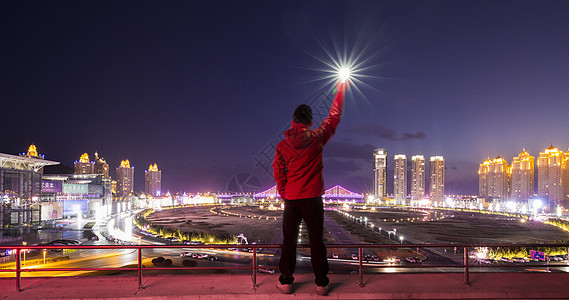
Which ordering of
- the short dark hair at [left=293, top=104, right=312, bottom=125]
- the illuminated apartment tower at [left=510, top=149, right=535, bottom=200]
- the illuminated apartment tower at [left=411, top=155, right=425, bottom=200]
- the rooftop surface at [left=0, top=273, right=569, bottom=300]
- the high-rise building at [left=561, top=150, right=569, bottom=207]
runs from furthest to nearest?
the illuminated apartment tower at [left=411, top=155, right=425, bottom=200] < the illuminated apartment tower at [left=510, top=149, right=535, bottom=200] < the high-rise building at [left=561, top=150, right=569, bottom=207] < the rooftop surface at [left=0, top=273, right=569, bottom=300] < the short dark hair at [left=293, top=104, right=312, bottom=125]

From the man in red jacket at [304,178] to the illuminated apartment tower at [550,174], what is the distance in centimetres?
15775

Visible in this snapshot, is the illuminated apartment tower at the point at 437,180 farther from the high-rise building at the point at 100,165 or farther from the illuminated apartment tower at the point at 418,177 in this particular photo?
the high-rise building at the point at 100,165

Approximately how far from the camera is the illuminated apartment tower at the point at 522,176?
15650 centimetres

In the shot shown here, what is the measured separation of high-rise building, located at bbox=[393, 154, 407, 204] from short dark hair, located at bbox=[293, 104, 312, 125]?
182 meters

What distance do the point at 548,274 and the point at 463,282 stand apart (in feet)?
4.90

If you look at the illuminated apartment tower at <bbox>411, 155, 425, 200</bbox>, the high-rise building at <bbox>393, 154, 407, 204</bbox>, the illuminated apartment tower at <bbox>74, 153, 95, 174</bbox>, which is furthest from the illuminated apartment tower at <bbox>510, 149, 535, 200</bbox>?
the illuminated apartment tower at <bbox>74, 153, 95, 174</bbox>

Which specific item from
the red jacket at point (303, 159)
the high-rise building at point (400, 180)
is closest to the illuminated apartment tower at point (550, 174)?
the high-rise building at point (400, 180)

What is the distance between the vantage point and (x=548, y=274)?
4660 mm

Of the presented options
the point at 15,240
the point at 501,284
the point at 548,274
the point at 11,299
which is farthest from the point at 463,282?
the point at 15,240

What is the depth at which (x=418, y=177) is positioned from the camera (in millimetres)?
190875

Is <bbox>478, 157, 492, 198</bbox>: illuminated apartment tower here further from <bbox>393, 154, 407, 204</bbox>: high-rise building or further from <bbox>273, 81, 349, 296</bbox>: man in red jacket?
<bbox>273, 81, 349, 296</bbox>: man in red jacket

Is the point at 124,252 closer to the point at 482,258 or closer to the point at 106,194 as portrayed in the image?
the point at 482,258

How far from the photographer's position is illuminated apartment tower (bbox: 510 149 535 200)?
156 meters

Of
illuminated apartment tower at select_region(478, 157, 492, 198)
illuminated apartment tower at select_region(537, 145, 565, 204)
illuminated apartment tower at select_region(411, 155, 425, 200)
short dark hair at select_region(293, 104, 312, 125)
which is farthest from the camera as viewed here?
illuminated apartment tower at select_region(411, 155, 425, 200)
